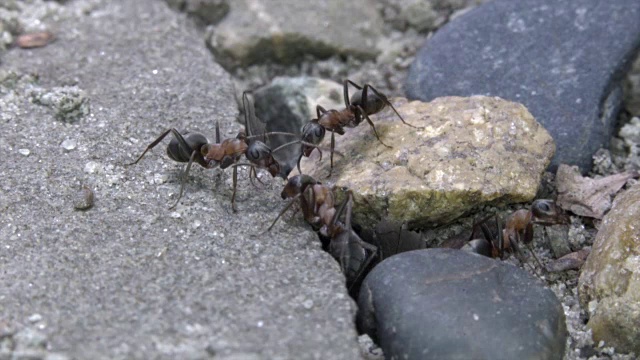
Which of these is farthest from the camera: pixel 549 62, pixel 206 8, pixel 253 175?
pixel 206 8

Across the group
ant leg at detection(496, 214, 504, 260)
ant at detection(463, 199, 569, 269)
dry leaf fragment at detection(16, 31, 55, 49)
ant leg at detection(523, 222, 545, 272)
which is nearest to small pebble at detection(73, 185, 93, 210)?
dry leaf fragment at detection(16, 31, 55, 49)

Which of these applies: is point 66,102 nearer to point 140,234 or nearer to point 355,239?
point 140,234

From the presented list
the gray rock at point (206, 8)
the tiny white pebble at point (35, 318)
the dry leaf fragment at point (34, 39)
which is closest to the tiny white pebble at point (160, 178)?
the tiny white pebble at point (35, 318)

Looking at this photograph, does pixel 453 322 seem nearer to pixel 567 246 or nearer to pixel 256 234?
pixel 256 234

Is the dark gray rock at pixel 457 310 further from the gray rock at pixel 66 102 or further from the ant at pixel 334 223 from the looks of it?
the gray rock at pixel 66 102

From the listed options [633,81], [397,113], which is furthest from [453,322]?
[633,81]

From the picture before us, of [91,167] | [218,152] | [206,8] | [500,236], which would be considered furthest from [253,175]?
[206,8]

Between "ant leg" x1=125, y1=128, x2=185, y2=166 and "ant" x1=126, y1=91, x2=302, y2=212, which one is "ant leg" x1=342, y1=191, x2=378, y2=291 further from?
"ant leg" x1=125, y1=128, x2=185, y2=166
